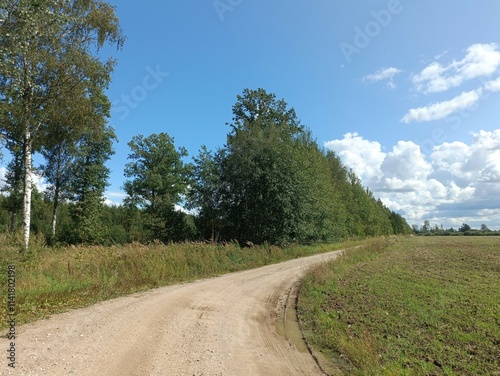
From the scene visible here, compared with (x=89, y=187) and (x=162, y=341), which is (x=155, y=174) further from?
(x=162, y=341)

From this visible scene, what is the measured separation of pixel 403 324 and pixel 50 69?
53.1 ft

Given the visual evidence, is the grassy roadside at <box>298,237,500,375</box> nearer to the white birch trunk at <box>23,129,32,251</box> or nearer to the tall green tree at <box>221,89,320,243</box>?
the white birch trunk at <box>23,129,32,251</box>

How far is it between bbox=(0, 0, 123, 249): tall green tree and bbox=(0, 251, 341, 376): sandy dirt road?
23.8 ft

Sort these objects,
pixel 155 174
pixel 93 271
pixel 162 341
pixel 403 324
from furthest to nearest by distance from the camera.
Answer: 1. pixel 155 174
2. pixel 93 271
3. pixel 403 324
4. pixel 162 341

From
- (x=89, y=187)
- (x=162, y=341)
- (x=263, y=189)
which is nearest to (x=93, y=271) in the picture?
(x=162, y=341)

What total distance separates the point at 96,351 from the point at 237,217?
2798cm

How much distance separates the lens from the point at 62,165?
33344 millimetres

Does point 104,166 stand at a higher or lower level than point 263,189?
higher

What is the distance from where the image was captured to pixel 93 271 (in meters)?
13.0

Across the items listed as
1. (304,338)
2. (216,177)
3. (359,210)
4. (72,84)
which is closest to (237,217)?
(216,177)

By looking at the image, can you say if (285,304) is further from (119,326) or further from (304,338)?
(119,326)

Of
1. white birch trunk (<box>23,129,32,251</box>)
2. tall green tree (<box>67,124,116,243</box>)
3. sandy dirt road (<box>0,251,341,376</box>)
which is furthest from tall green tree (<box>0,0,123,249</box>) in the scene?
tall green tree (<box>67,124,116,243</box>)

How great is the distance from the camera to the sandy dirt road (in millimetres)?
5277

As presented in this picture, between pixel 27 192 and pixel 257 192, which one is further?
pixel 257 192
